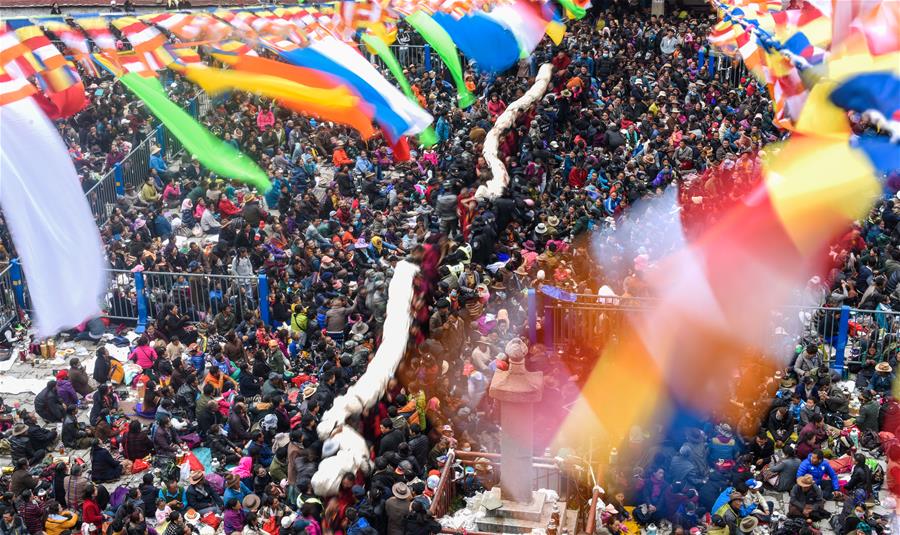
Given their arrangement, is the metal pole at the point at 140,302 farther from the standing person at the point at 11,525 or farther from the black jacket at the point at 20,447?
the standing person at the point at 11,525

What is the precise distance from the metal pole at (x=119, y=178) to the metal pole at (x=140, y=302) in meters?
5.57

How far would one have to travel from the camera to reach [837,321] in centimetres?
1839

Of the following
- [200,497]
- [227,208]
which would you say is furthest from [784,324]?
[227,208]

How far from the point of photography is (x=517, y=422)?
13.8 metres

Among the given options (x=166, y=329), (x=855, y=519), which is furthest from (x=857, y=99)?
(x=166, y=329)

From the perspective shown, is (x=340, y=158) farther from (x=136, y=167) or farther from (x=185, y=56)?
(x=185, y=56)

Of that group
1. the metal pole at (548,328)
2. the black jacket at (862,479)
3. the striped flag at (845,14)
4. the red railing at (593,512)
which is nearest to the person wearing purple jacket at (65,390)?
the metal pole at (548,328)

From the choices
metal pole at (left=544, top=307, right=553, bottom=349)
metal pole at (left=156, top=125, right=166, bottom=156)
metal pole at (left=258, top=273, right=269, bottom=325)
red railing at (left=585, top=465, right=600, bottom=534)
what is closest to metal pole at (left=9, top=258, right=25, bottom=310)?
metal pole at (left=258, top=273, right=269, bottom=325)

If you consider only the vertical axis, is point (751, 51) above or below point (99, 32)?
above

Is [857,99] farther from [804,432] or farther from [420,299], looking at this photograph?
[420,299]

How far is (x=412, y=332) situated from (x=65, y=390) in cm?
499

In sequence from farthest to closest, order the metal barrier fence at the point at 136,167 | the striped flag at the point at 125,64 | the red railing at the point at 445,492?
1. the metal barrier fence at the point at 136,167
2. the red railing at the point at 445,492
3. the striped flag at the point at 125,64

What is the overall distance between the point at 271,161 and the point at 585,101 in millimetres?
7767

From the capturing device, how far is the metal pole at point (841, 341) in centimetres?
1791
